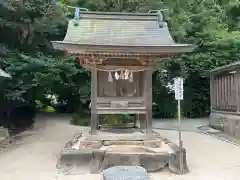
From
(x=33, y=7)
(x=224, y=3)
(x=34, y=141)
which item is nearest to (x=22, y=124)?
(x=34, y=141)

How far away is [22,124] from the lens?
1806cm

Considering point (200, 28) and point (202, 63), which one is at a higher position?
point (200, 28)

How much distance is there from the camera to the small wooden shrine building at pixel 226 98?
51.5ft

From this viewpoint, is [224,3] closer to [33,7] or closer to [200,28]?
[200,28]

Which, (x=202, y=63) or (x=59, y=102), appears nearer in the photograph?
(x=202, y=63)

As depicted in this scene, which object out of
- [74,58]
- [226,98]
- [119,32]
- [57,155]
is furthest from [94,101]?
[226,98]

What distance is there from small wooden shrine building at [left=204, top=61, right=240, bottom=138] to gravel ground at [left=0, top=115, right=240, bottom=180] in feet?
4.38

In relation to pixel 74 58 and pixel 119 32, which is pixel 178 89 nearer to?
pixel 119 32

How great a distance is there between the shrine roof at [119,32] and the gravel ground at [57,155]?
10.2 ft

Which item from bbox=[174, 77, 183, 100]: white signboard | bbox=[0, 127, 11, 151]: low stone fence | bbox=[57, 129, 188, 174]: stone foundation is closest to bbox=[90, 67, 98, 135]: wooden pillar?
bbox=[57, 129, 188, 174]: stone foundation

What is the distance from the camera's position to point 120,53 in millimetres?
10516

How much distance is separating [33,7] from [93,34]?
5060 millimetres

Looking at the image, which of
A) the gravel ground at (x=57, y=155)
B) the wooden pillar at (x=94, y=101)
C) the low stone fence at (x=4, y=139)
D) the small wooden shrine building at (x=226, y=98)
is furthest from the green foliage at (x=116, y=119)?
the wooden pillar at (x=94, y=101)

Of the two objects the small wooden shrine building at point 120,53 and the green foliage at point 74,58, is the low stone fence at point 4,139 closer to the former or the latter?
the green foliage at point 74,58
